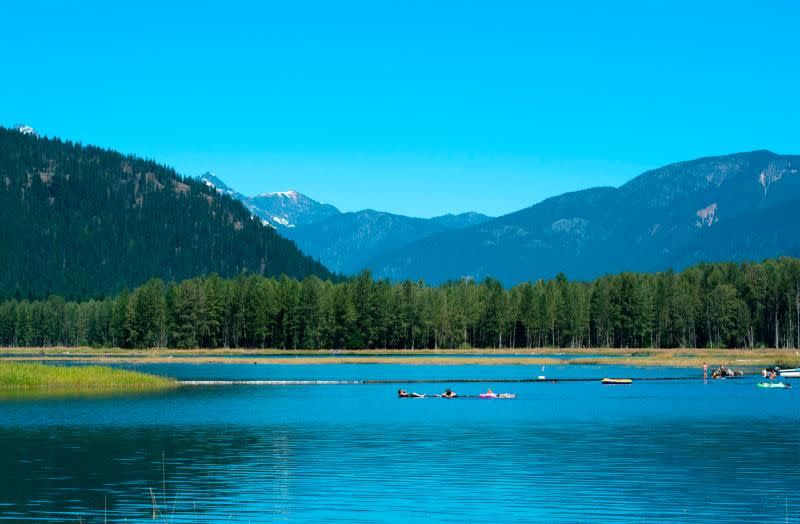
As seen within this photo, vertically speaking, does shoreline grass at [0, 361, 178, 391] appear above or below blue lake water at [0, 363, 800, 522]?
above

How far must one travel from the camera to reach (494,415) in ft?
270

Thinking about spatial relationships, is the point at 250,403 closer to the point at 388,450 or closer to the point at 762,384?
the point at 388,450

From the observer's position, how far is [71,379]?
10844 cm

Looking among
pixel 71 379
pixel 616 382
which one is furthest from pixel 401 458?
pixel 616 382

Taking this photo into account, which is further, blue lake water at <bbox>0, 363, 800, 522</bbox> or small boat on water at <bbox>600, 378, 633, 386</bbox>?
small boat on water at <bbox>600, 378, 633, 386</bbox>

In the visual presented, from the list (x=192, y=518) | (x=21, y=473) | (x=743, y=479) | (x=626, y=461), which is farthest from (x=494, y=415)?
(x=192, y=518)

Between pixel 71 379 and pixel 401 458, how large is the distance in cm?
6226

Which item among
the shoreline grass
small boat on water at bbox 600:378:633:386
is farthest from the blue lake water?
small boat on water at bbox 600:378:633:386

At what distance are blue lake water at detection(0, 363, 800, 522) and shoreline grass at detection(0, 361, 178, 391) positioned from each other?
1170cm

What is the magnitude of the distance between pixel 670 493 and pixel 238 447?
25.9 metres

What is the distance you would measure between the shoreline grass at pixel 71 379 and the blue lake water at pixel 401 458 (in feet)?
38.4

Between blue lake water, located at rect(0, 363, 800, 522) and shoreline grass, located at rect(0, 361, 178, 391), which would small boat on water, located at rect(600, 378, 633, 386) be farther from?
shoreline grass, located at rect(0, 361, 178, 391)

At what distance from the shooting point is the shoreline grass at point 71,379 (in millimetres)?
105500

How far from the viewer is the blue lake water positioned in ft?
134
